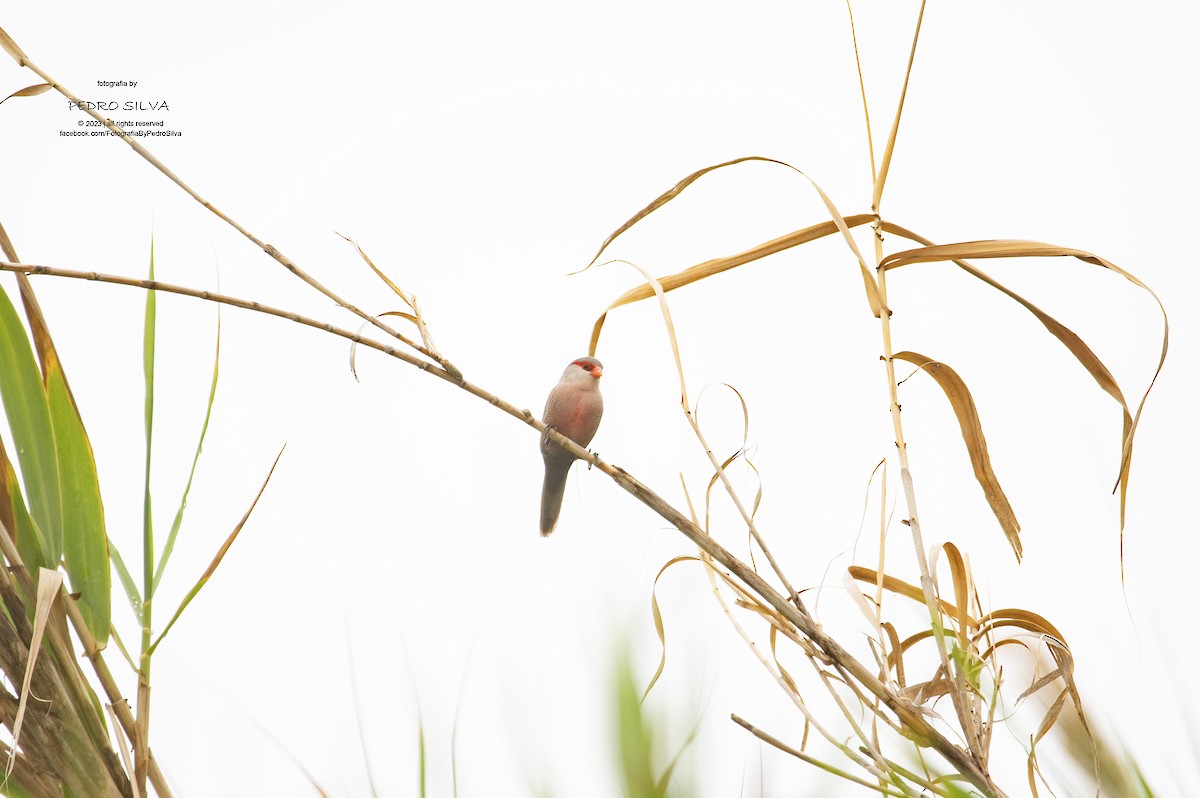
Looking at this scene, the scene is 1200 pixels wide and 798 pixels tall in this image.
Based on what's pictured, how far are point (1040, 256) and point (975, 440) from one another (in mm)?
165

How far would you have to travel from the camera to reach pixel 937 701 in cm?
81

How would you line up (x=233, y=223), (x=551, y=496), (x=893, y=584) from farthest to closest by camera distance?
(x=551, y=496)
(x=893, y=584)
(x=233, y=223)

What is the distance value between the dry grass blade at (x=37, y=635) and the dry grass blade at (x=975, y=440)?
734 mm

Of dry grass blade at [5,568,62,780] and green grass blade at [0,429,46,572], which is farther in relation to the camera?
green grass blade at [0,429,46,572]

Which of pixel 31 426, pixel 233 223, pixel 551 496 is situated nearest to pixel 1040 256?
pixel 233 223

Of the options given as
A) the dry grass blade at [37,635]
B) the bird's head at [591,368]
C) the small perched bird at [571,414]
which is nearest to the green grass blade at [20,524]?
the dry grass blade at [37,635]

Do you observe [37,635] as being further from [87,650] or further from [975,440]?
[975,440]

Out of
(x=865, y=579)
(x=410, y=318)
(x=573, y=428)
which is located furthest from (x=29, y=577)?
(x=573, y=428)

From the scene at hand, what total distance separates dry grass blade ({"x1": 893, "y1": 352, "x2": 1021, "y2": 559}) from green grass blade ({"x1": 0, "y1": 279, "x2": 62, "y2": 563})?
0.78 meters

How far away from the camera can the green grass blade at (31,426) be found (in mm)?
865

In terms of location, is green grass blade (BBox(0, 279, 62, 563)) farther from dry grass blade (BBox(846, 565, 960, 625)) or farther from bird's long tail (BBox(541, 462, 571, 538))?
bird's long tail (BBox(541, 462, 571, 538))

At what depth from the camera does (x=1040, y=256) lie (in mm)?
801

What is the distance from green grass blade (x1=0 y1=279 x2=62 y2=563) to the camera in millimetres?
865

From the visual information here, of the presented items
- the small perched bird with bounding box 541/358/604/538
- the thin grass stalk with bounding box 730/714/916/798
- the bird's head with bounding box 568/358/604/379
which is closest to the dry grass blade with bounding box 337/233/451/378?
the thin grass stalk with bounding box 730/714/916/798
